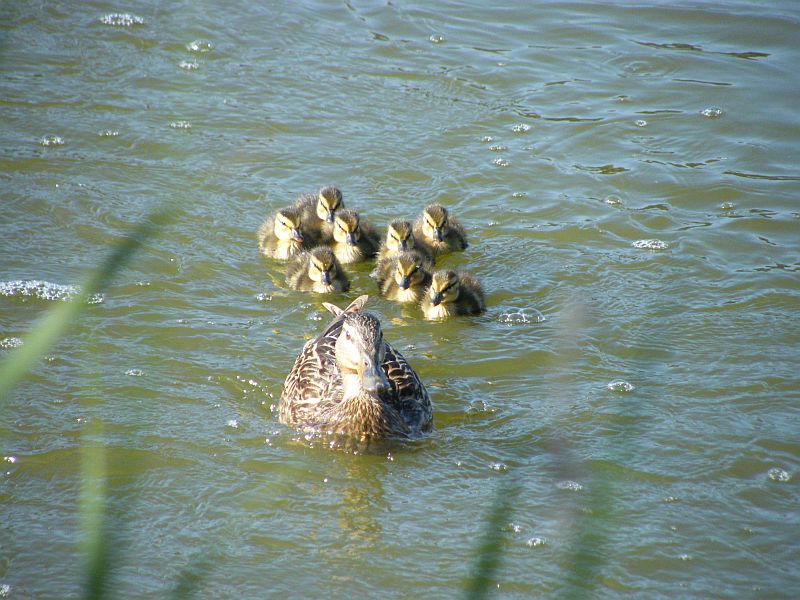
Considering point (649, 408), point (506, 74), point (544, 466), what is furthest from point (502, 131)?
point (544, 466)

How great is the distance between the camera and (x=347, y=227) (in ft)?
21.1

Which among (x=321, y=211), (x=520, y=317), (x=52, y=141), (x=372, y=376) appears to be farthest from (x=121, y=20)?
(x=372, y=376)

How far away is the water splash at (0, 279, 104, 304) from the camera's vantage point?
18.4ft

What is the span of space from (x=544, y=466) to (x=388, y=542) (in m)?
0.84

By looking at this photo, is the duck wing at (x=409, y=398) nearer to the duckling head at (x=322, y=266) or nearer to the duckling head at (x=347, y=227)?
the duckling head at (x=322, y=266)

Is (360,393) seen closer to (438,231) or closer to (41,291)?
(438,231)

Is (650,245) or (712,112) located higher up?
(712,112)

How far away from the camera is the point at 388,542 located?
3.95 meters

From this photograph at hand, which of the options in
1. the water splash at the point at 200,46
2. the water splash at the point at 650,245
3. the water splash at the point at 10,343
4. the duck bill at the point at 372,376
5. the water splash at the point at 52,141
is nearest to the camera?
the duck bill at the point at 372,376

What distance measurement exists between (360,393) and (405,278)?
146 centimetres

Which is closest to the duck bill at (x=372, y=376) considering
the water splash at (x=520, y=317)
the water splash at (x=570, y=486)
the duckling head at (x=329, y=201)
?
the water splash at (x=570, y=486)

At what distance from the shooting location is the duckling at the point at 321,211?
6.57 metres

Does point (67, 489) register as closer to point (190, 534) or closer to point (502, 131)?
point (190, 534)

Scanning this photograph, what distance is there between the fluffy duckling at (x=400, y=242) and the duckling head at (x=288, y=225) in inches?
21.7
